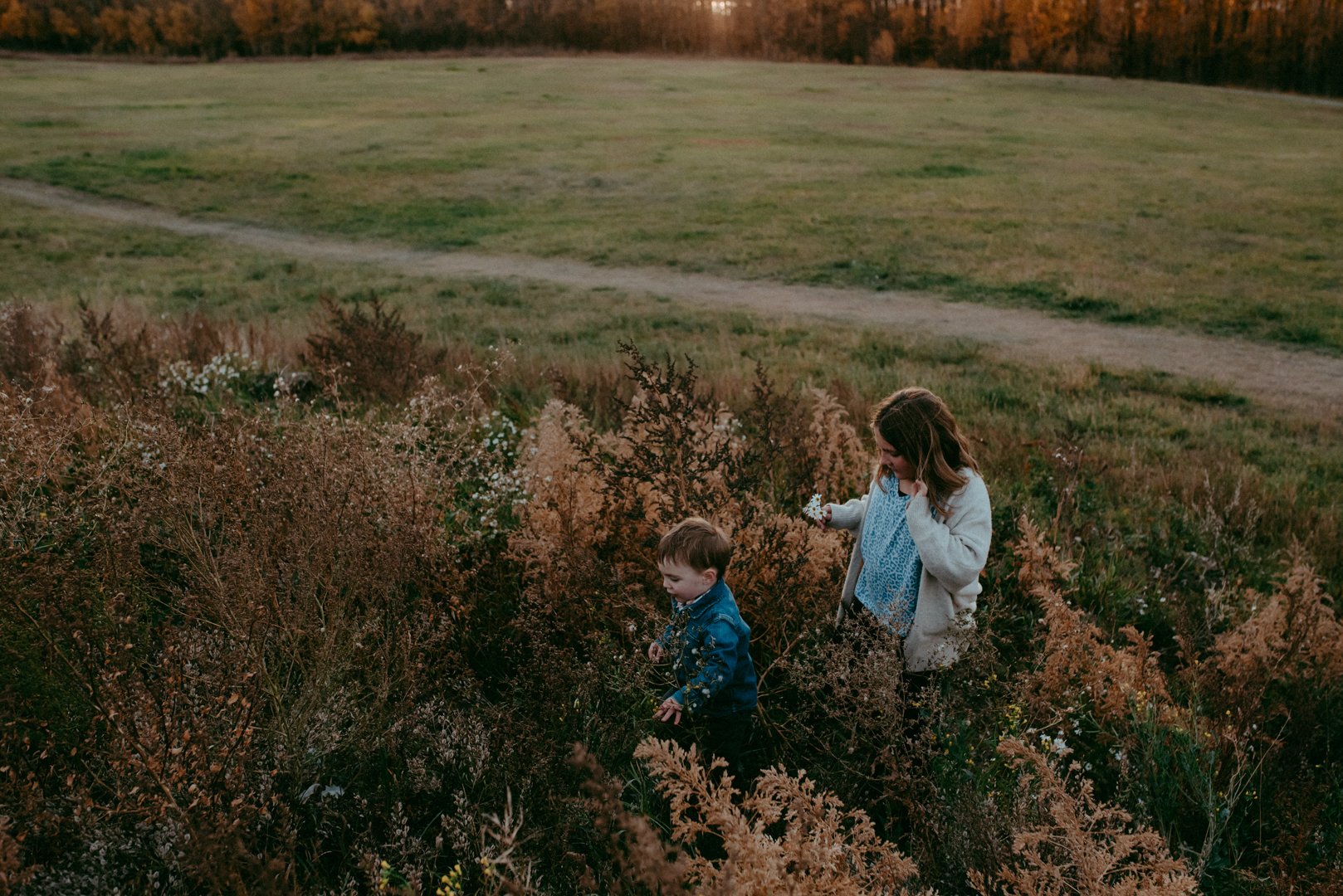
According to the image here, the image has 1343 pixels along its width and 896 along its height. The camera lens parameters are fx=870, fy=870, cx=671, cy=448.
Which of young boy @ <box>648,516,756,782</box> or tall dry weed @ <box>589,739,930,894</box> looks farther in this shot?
young boy @ <box>648,516,756,782</box>

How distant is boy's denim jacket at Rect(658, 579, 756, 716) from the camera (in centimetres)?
329

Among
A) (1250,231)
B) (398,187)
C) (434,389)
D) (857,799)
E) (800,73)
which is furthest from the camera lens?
(800,73)

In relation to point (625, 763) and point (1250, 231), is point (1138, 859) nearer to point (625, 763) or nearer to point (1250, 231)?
point (625, 763)

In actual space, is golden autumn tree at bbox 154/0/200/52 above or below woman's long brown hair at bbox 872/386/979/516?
above

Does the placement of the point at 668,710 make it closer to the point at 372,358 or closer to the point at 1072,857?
the point at 1072,857

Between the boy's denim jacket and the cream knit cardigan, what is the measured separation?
2.54 ft

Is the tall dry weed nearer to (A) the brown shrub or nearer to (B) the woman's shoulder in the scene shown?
(B) the woman's shoulder

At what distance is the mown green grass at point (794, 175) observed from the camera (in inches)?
620

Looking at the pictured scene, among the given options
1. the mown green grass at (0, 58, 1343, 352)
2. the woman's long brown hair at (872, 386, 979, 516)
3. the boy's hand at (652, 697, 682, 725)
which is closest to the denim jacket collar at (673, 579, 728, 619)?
the boy's hand at (652, 697, 682, 725)

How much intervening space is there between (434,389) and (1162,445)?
6.27 metres

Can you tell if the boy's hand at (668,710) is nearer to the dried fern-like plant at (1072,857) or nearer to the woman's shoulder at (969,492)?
the dried fern-like plant at (1072,857)

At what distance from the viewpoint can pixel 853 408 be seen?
7.64 metres

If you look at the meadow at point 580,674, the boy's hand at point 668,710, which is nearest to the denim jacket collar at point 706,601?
the meadow at point 580,674

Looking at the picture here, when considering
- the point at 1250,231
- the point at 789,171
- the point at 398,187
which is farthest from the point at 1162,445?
the point at 398,187
